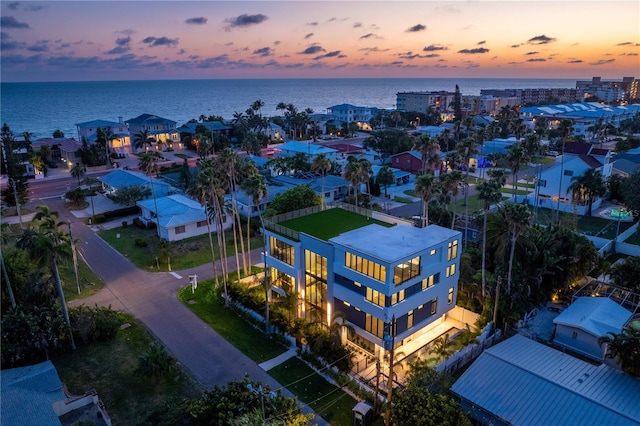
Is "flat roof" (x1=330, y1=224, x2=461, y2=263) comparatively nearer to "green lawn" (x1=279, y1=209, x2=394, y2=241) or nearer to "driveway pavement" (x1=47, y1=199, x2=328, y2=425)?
"green lawn" (x1=279, y1=209, x2=394, y2=241)

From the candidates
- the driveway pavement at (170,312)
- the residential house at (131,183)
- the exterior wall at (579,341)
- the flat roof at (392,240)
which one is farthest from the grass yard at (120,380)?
the residential house at (131,183)

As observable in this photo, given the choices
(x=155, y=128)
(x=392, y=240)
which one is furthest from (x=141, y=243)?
(x=155, y=128)

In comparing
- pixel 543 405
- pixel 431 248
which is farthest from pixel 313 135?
pixel 543 405

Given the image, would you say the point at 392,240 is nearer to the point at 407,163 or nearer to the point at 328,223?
the point at 328,223

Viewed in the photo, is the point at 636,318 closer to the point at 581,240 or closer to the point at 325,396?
the point at 581,240

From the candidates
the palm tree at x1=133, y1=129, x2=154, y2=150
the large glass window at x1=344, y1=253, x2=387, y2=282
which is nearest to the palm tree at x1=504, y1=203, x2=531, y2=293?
the large glass window at x1=344, y1=253, x2=387, y2=282

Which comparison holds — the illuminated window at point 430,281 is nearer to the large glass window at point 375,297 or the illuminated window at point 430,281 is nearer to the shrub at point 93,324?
the large glass window at point 375,297
